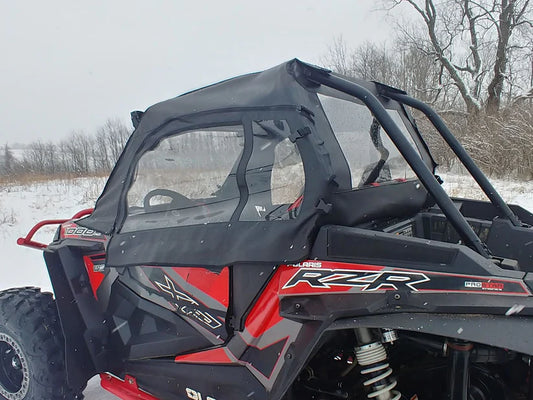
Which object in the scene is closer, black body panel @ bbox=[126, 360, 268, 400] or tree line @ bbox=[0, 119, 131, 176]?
black body panel @ bbox=[126, 360, 268, 400]

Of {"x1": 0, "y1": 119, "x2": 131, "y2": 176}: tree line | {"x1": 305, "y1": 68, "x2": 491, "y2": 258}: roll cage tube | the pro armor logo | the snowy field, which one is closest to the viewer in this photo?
the pro armor logo

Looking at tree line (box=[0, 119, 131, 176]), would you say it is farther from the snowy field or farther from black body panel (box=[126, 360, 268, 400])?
black body panel (box=[126, 360, 268, 400])

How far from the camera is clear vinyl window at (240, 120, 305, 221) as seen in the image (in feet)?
5.85

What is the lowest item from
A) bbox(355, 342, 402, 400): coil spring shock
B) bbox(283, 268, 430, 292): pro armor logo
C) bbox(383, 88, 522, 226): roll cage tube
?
bbox(355, 342, 402, 400): coil spring shock

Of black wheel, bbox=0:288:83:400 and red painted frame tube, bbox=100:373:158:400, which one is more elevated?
black wheel, bbox=0:288:83:400

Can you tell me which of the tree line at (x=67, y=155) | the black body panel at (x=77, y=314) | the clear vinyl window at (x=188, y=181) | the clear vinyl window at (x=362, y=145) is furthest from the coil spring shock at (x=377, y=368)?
the tree line at (x=67, y=155)

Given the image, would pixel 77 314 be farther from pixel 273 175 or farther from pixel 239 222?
pixel 273 175

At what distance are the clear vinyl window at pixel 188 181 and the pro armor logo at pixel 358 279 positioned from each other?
50cm

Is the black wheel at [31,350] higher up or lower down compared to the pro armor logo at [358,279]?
lower down

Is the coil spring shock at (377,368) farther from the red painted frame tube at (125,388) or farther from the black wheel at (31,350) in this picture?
the black wheel at (31,350)

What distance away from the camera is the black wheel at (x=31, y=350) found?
254cm

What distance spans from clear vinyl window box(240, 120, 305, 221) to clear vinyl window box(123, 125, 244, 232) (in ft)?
0.31

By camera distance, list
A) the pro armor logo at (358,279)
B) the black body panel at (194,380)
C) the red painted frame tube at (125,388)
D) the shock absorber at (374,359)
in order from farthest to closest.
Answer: the red painted frame tube at (125,388)
the black body panel at (194,380)
the shock absorber at (374,359)
the pro armor logo at (358,279)

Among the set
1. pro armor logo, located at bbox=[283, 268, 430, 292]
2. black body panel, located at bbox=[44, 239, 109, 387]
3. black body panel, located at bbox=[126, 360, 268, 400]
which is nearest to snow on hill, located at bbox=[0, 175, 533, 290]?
black body panel, located at bbox=[44, 239, 109, 387]
